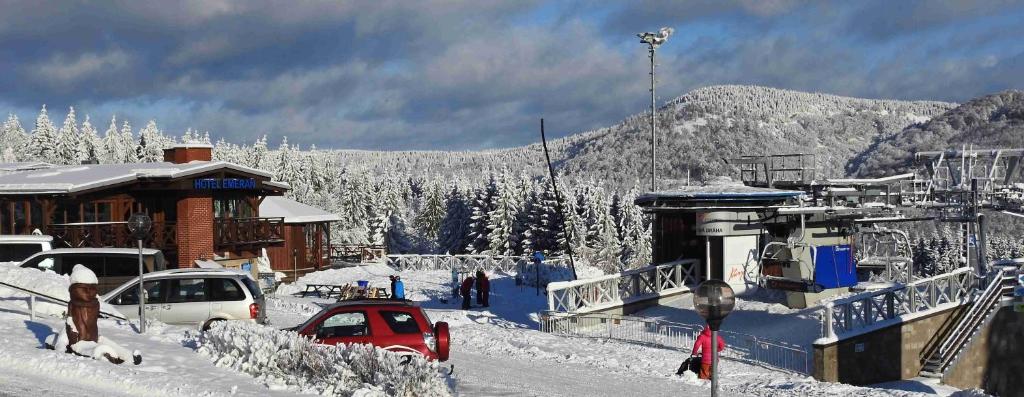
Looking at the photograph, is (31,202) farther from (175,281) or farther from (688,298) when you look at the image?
(688,298)

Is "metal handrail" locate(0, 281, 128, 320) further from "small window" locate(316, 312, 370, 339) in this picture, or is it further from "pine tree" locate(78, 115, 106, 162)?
"pine tree" locate(78, 115, 106, 162)

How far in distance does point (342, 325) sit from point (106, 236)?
23280 mm

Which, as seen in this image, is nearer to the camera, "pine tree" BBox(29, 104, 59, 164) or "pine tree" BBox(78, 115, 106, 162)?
"pine tree" BBox(29, 104, 59, 164)

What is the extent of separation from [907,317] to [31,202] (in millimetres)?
30833

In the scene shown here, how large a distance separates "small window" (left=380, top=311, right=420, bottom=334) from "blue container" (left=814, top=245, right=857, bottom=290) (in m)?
19.8

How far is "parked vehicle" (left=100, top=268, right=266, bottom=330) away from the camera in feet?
70.3

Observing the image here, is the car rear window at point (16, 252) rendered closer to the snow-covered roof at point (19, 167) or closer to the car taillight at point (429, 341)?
the snow-covered roof at point (19, 167)

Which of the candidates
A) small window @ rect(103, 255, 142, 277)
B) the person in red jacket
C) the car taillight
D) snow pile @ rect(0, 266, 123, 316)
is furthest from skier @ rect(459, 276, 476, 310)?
the car taillight

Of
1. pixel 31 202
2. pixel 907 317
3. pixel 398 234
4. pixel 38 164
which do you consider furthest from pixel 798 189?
pixel 398 234

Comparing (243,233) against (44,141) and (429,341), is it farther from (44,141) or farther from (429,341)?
(44,141)

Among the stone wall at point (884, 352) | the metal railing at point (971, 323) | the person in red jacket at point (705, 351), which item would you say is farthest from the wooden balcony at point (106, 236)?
the metal railing at point (971, 323)

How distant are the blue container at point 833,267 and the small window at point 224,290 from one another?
19.5m

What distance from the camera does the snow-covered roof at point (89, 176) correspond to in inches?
1401

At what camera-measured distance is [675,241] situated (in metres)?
35.4
